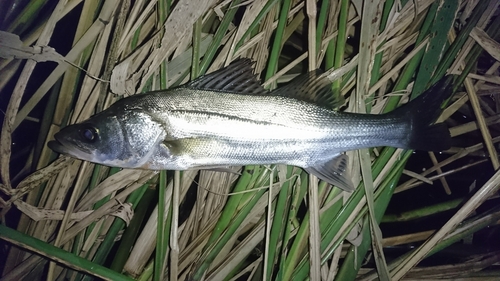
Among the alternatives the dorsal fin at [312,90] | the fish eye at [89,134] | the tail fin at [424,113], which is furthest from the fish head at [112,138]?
the tail fin at [424,113]

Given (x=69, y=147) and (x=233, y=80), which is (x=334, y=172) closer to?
(x=233, y=80)

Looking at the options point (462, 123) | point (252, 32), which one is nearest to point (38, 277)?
point (252, 32)

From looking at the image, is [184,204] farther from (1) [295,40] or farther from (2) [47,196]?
(1) [295,40]

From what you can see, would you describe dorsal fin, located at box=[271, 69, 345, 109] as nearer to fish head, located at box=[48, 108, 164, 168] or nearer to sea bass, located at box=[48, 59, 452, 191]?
sea bass, located at box=[48, 59, 452, 191]

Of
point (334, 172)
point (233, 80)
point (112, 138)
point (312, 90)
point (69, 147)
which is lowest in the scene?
point (69, 147)

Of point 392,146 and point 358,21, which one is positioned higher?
point 358,21

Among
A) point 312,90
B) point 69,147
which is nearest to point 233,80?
point 312,90

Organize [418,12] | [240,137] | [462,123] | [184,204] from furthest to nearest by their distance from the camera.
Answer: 1. [462,123]
2. [184,204]
3. [418,12]
4. [240,137]
